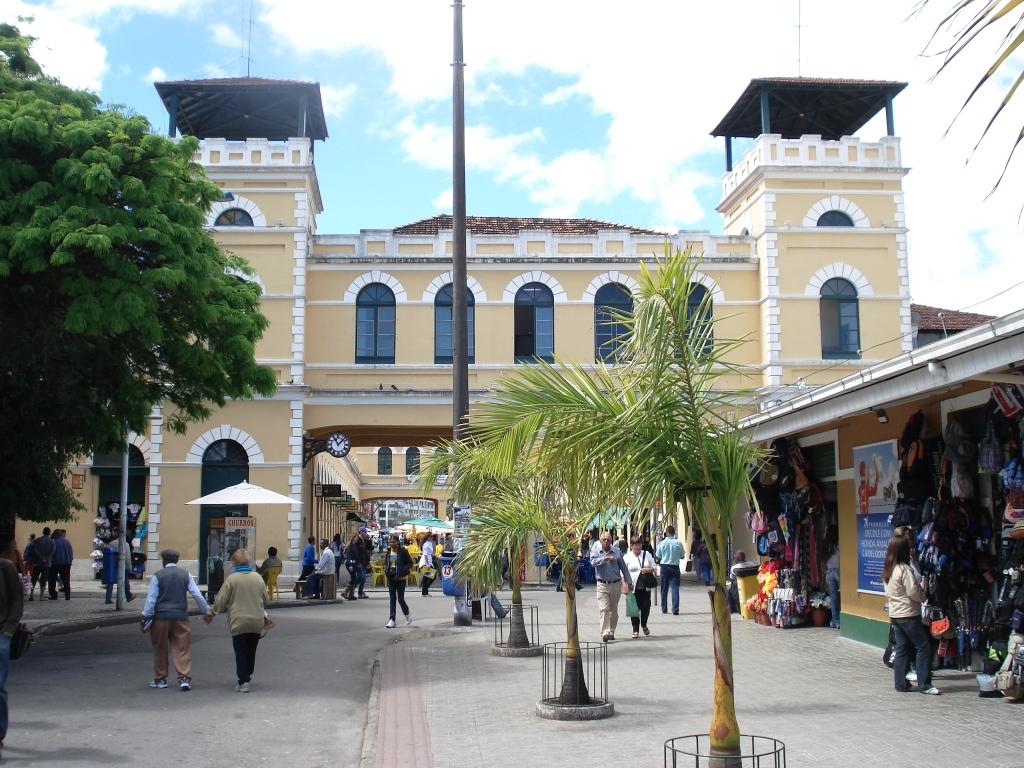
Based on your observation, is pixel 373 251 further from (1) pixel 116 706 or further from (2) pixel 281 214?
(1) pixel 116 706

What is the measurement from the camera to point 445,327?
104ft

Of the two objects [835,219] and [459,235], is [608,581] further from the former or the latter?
[835,219]

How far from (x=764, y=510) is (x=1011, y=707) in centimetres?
811

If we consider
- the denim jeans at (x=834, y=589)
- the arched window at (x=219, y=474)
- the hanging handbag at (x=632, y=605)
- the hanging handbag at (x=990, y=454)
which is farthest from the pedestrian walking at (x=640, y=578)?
the arched window at (x=219, y=474)

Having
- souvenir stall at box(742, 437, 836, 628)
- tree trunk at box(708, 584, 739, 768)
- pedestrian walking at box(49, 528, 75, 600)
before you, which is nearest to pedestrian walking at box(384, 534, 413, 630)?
souvenir stall at box(742, 437, 836, 628)

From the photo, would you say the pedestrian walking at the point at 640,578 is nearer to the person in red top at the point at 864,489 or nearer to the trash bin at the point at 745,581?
the trash bin at the point at 745,581

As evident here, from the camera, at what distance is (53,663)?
14219 mm

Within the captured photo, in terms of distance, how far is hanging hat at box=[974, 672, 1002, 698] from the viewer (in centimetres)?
1050

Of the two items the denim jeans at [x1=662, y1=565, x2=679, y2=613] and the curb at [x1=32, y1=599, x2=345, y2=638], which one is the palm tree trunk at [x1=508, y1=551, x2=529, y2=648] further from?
the curb at [x1=32, y1=599, x2=345, y2=638]

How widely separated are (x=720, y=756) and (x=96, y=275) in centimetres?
1104

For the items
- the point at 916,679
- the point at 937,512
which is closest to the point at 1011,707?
the point at 916,679

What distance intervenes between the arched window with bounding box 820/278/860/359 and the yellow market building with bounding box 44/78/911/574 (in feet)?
0.14

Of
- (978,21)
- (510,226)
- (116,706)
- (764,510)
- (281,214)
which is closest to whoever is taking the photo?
(978,21)

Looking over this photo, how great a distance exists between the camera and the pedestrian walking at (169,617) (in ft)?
39.2
